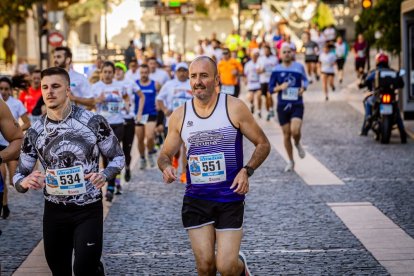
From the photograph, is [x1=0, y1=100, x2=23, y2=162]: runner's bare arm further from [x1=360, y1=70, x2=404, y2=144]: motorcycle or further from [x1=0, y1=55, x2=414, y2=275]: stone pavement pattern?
[x1=360, y1=70, x2=404, y2=144]: motorcycle

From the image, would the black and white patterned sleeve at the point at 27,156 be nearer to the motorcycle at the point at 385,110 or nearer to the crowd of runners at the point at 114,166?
the crowd of runners at the point at 114,166

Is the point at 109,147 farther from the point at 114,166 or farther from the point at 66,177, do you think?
the point at 66,177

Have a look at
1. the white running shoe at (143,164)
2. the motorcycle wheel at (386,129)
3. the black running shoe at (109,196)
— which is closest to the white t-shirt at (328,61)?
the motorcycle wheel at (386,129)

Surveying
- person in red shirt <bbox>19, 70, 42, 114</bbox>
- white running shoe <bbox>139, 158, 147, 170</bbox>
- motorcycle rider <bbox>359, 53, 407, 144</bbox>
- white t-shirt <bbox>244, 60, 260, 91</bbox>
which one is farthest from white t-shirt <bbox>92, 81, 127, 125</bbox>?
white t-shirt <bbox>244, 60, 260, 91</bbox>

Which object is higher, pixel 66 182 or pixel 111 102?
pixel 111 102

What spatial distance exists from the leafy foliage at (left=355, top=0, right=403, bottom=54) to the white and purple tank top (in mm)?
22785

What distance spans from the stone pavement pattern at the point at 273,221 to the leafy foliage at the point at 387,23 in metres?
10.8

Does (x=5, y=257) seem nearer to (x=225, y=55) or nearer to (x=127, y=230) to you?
(x=127, y=230)

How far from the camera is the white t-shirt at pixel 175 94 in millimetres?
15812

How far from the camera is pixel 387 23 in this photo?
30469 mm

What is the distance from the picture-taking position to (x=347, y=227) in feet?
36.1

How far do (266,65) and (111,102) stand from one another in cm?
1398

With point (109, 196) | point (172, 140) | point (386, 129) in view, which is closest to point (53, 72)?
point (172, 140)

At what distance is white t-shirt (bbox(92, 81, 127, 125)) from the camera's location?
13945 millimetres
